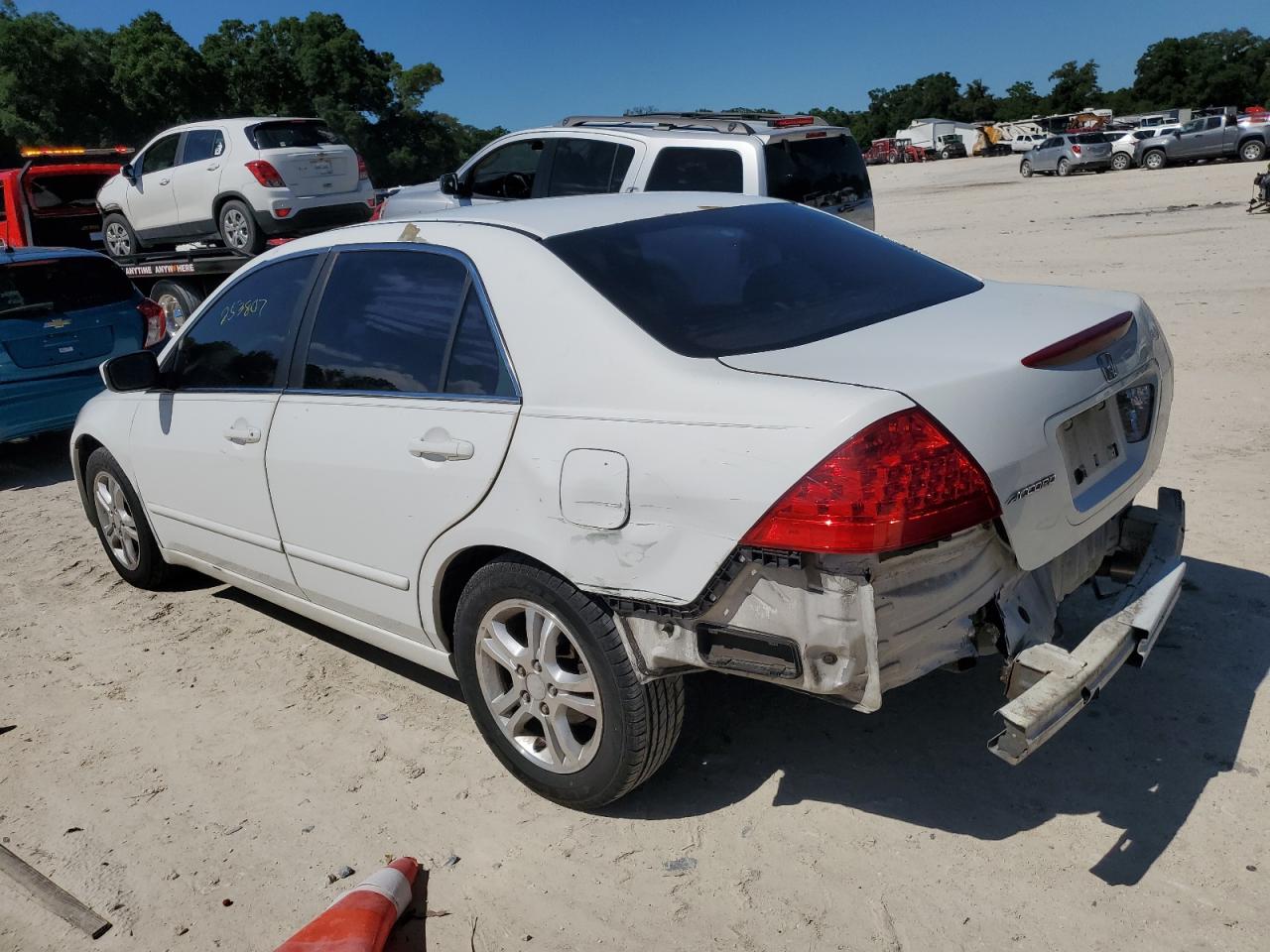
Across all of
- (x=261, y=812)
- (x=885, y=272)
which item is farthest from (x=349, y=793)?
(x=885, y=272)

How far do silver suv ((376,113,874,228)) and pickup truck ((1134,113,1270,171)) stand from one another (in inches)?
1155

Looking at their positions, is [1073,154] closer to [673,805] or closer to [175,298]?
[175,298]

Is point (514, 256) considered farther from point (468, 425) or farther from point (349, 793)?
point (349, 793)

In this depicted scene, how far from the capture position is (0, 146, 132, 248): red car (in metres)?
12.5

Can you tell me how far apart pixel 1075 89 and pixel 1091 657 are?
103m

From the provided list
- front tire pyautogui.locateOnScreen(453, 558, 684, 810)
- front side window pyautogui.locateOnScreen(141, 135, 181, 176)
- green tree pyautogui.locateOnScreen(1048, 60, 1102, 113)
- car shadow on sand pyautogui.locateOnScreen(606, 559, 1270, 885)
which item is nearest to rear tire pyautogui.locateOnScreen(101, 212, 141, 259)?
front side window pyautogui.locateOnScreen(141, 135, 181, 176)

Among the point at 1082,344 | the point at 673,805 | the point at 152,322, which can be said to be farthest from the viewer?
the point at 152,322

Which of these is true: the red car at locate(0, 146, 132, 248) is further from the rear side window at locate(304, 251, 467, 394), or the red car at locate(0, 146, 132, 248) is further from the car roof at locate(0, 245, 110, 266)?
the rear side window at locate(304, 251, 467, 394)

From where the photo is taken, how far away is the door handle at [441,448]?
10.1ft

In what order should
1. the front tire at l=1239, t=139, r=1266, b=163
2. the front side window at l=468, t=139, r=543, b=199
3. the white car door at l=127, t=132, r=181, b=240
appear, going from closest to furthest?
the front side window at l=468, t=139, r=543, b=199 < the white car door at l=127, t=132, r=181, b=240 < the front tire at l=1239, t=139, r=1266, b=163

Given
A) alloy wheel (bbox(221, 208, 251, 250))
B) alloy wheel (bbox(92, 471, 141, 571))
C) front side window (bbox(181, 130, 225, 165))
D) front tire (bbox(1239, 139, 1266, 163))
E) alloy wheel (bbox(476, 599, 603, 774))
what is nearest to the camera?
alloy wheel (bbox(476, 599, 603, 774))

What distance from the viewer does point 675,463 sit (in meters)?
2.58

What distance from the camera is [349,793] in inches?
135

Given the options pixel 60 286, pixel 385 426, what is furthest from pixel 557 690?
pixel 60 286
